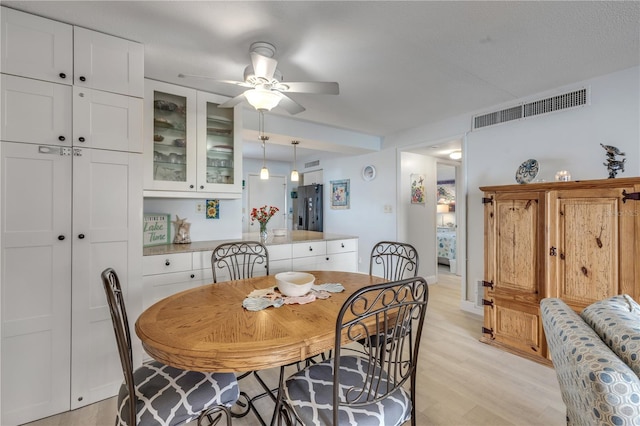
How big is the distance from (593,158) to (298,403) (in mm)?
3130

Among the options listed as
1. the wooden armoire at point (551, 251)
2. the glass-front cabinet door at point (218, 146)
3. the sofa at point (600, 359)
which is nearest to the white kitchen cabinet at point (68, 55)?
the glass-front cabinet door at point (218, 146)

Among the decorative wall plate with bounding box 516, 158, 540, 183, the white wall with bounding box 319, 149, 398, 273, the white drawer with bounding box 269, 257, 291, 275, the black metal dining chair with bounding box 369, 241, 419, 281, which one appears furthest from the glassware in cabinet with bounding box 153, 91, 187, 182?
the decorative wall plate with bounding box 516, 158, 540, 183

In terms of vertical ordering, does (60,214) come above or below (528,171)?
below

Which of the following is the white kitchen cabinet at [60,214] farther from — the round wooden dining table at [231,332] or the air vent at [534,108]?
the air vent at [534,108]

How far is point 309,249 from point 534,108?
107 inches

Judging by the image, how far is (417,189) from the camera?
4.63 m

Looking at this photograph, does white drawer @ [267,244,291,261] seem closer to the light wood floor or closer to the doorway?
the light wood floor

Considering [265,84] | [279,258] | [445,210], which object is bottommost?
[279,258]

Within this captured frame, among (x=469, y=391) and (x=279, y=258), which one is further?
(x=279, y=258)

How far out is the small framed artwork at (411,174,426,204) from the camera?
4.57m

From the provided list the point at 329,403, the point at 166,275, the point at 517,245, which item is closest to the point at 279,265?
the point at 166,275

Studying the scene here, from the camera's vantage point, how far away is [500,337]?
260 centimetres

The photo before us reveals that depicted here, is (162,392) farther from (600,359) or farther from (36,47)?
(36,47)

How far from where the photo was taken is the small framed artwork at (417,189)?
4570 mm
